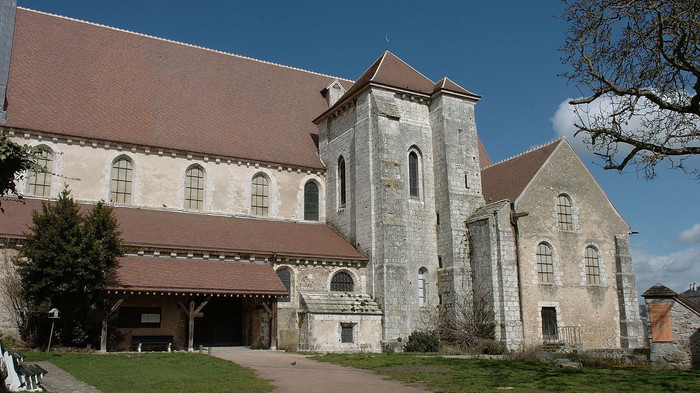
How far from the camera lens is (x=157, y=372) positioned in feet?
43.3

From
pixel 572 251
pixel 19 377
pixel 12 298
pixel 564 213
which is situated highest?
pixel 564 213

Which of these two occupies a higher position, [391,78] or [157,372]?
[391,78]

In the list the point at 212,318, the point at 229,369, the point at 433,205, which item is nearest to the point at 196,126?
the point at 212,318

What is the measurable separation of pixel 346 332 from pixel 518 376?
9813 mm

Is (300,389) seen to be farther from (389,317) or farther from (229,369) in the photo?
(389,317)

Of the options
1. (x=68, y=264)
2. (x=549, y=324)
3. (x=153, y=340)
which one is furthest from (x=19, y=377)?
(x=549, y=324)

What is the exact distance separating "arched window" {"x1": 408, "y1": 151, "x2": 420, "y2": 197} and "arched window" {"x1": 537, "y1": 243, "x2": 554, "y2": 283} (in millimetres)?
5411

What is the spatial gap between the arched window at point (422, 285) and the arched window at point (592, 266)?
23.0ft

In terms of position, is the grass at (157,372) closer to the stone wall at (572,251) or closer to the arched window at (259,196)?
the arched window at (259,196)

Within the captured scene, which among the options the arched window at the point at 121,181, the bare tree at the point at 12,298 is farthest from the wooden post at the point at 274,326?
the bare tree at the point at 12,298

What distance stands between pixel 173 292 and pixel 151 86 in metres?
11.1

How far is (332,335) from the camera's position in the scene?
21.5 meters

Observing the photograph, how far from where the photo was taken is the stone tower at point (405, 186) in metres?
23.2

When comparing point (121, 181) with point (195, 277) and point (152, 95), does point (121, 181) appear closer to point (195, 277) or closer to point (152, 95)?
point (152, 95)
